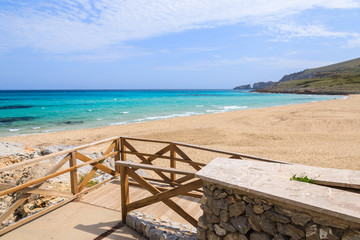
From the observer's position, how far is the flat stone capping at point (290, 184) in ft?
8.17

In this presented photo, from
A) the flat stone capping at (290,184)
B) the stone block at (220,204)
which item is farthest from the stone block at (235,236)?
the flat stone capping at (290,184)

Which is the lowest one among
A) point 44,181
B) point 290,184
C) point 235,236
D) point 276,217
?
point 235,236

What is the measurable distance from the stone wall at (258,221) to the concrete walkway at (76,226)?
158cm

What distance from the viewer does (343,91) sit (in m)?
69.2

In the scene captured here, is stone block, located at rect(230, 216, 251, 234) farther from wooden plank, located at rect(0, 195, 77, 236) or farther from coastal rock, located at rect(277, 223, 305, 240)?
wooden plank, located at rect(0, 195, 77, 236)

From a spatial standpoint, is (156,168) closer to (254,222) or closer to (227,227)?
(227,227)

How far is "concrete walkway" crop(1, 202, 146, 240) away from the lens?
4.14m

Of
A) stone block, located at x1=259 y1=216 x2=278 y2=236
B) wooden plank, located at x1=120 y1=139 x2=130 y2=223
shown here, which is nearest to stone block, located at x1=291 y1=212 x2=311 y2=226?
stone block, located at x1=259 y1=216 x2=278 y2=236

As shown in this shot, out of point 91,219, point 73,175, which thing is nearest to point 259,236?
point 91,219

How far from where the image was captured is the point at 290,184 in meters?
3.08

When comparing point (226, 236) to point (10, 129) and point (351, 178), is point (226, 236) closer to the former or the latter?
point (351, 178)

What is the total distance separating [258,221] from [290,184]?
0.63m

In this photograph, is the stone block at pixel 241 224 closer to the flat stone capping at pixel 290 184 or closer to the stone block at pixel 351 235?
the flat stone capping at pixel 290 184

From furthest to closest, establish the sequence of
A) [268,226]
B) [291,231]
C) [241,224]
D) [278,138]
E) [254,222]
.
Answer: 1. [278,138]
2. [241,224]
3. [254,222]
4. [268,226]
5. [291,231]
